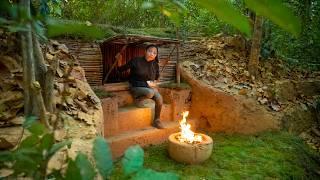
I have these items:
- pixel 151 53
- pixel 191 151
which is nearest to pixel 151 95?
pixel 151 53

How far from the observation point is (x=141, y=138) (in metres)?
7.13

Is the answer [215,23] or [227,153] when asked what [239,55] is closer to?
[215,23]

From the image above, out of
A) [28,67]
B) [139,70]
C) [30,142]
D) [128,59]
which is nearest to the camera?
[30,142]

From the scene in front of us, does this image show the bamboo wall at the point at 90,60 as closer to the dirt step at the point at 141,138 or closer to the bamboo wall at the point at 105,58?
the bamboo wall at the point at 105,58

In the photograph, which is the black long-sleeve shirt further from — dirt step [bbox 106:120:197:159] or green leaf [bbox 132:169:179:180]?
green leaf [bbox 132:169:179:180]

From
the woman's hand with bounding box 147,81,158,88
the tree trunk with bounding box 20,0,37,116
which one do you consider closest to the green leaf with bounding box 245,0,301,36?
the tree trunk with bounding box 20,0,37,116

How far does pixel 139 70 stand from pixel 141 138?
165 cm

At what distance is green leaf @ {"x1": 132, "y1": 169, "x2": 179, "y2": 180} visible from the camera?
53 centimetres

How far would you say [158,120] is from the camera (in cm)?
768

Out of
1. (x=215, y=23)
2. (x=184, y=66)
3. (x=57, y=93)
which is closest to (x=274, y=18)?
(x=57, y=93)

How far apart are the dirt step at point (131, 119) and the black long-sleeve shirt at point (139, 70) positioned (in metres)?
0.61

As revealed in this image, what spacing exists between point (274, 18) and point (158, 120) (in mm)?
7325

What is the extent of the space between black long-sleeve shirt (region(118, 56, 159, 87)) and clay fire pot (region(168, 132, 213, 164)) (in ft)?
6.47

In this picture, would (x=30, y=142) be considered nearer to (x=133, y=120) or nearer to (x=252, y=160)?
(x=252, y=160)
